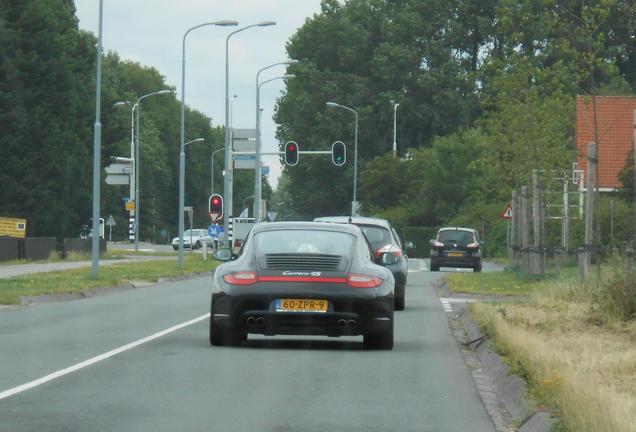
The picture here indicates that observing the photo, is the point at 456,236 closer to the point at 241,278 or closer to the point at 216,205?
the point at 216,205

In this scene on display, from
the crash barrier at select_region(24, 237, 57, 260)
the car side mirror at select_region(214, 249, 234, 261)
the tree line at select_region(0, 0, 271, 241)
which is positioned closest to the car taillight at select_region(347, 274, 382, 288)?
the car side mirror at select_region(214, 249, 234, 261)

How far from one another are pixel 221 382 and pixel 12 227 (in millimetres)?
51283

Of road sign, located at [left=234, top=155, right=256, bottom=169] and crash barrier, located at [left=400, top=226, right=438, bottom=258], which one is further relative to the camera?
crash barrier, located at [left=400, top=226, right=438, bottom=258]

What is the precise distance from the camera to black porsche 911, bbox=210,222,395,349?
17156 mm

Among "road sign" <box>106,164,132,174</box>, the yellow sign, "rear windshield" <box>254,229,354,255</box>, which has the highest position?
"road sign" <box>106,164,132,174</box>

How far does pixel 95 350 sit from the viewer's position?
57.2 feet

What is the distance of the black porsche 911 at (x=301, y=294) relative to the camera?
Result: 17.2 meters

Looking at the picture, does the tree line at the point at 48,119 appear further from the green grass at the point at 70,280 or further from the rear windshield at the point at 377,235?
the rear windshield at the point at 377,235

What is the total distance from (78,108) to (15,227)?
2034 cm

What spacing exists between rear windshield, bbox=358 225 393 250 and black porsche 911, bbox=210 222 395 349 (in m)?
10.0

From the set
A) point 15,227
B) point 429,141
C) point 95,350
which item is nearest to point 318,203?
point 429,141

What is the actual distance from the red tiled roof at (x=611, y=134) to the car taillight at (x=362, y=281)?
56.9 metres

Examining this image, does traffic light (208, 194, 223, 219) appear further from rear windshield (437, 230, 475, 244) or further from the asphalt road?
the asphalt road

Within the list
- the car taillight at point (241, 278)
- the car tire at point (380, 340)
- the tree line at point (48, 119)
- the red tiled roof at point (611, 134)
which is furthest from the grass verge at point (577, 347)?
the tree line at point (48, 119)
